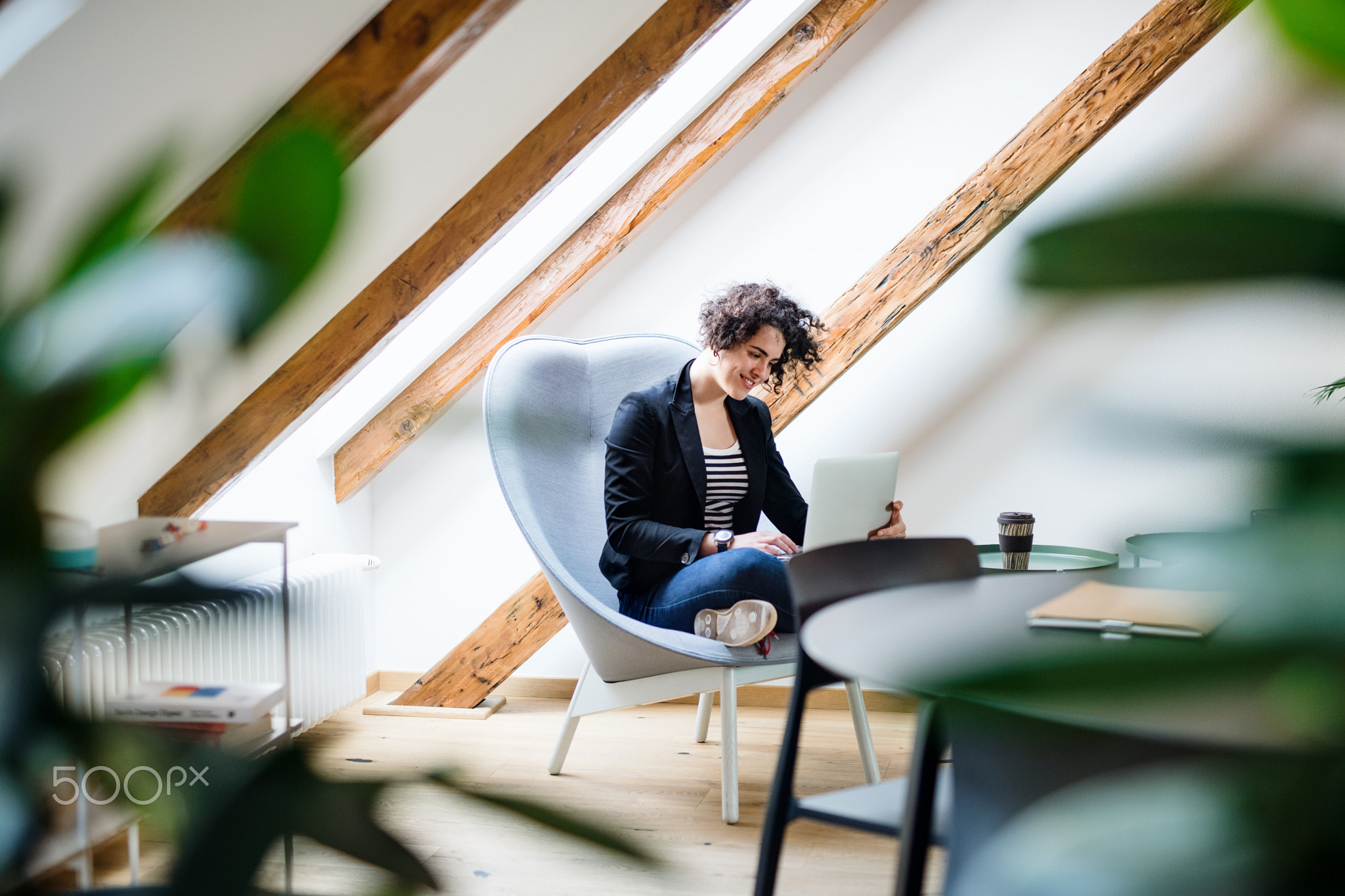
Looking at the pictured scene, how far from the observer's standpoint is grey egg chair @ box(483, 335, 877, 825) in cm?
212

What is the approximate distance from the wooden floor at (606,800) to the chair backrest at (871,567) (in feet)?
1.27

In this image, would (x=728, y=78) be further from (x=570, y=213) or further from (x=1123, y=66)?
(x=1123, y=66)

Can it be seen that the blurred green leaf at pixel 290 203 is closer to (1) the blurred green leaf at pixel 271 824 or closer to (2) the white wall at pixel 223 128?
(2) the white wall at pixel 223 128

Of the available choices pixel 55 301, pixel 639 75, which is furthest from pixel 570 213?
pixel 55 301

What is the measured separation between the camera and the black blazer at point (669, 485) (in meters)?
2.28

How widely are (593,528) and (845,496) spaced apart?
750mm

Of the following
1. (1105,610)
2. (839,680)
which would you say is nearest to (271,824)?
(1105,610)

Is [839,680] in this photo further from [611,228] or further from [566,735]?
[611,228]

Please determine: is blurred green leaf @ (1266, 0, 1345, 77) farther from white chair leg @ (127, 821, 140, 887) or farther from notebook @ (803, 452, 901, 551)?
notebook @ (803, 452, 901, 551)

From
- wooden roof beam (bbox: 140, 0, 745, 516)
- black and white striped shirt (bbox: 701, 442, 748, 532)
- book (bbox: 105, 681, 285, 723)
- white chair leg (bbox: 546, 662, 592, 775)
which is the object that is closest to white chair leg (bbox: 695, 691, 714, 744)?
white chair leg (bbox: 546, 662, 592, 775)

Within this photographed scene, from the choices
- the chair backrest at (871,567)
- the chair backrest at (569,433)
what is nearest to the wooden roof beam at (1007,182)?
the chair backrest at (569,433)

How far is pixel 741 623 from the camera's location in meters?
2.12

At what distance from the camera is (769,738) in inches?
108

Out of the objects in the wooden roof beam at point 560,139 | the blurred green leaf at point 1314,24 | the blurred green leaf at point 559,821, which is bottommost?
the blurred green leaf at point 559,821
